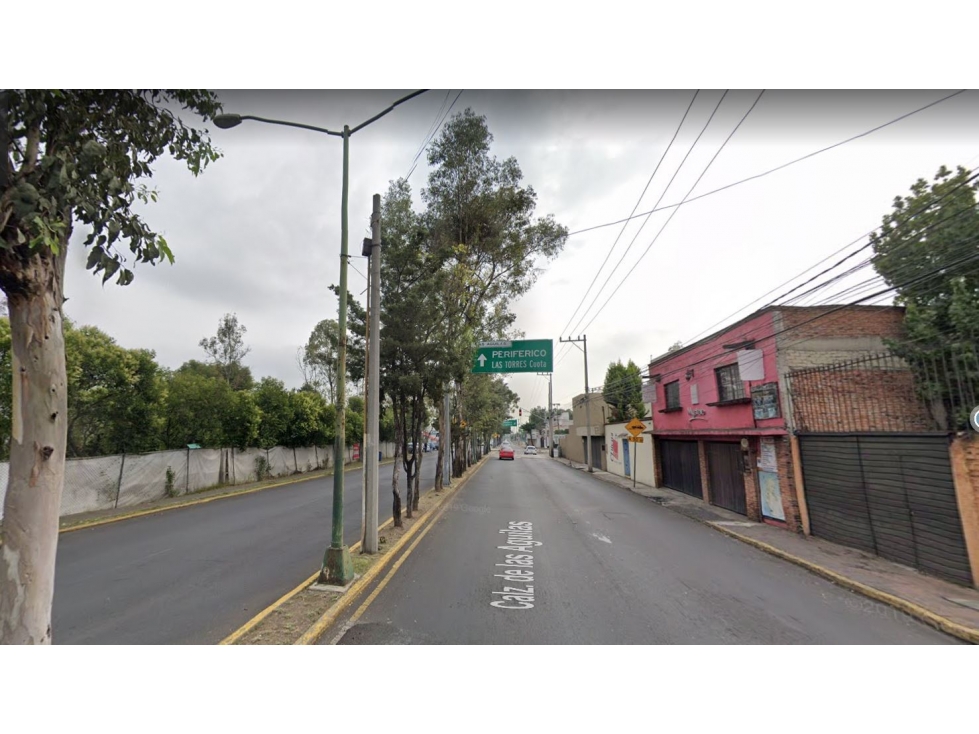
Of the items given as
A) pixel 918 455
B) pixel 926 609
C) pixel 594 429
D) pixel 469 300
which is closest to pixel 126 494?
pixel 469 300

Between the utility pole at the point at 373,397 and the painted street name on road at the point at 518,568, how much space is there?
227 centimetres

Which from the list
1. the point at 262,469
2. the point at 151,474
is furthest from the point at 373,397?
the point at 262,469

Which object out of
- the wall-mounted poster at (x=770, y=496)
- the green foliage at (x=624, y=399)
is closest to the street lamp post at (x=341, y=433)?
the wall-mounted poster at (x=770, y=496)

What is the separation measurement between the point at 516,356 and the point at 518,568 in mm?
7769

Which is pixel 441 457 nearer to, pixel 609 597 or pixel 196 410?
pixel 196 410

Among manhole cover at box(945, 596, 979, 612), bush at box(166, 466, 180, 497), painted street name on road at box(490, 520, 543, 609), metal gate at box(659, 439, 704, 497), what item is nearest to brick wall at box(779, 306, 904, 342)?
metal gate at box(659, 439, 704, 497)

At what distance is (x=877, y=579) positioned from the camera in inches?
253

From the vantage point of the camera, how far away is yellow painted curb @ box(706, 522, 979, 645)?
15.4ft

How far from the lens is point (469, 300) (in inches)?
652

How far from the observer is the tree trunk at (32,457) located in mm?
2830

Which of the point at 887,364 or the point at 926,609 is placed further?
the point at 887,364

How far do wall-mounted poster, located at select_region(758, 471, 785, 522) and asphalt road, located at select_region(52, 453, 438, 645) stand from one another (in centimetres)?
981
